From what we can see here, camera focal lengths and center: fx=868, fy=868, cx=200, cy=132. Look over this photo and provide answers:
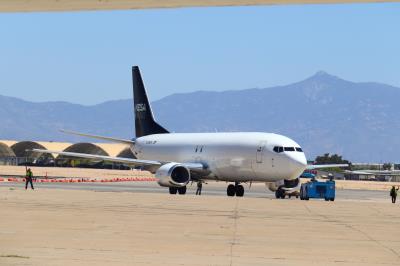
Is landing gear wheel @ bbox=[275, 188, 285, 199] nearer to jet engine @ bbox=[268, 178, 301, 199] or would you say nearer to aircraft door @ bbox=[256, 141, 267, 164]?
→ jet engine @ bbox=[268, 178, 301, 199]

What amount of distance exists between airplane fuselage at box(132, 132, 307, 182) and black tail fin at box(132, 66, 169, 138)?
510cm

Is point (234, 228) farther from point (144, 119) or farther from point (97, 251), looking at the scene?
point (144, 119)

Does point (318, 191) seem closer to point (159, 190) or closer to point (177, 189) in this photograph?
point (177, 189)

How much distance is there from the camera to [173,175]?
173ft

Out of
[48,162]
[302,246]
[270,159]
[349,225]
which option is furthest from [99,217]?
[48,162]

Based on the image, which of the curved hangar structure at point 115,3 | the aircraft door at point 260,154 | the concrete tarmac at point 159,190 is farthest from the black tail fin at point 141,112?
the curved hangar structure at point 115,3

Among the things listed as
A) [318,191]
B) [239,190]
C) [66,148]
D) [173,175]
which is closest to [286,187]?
[318,191]

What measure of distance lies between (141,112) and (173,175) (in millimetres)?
16155

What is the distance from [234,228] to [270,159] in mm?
27252

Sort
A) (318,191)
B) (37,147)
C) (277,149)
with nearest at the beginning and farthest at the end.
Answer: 1. (277,149)
2. (318,191)
3. (37,147)

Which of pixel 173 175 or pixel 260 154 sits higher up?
pixel 260 154

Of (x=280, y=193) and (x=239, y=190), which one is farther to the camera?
(x=239, y=190)

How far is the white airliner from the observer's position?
166 ft

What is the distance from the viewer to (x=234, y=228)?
23.5m
